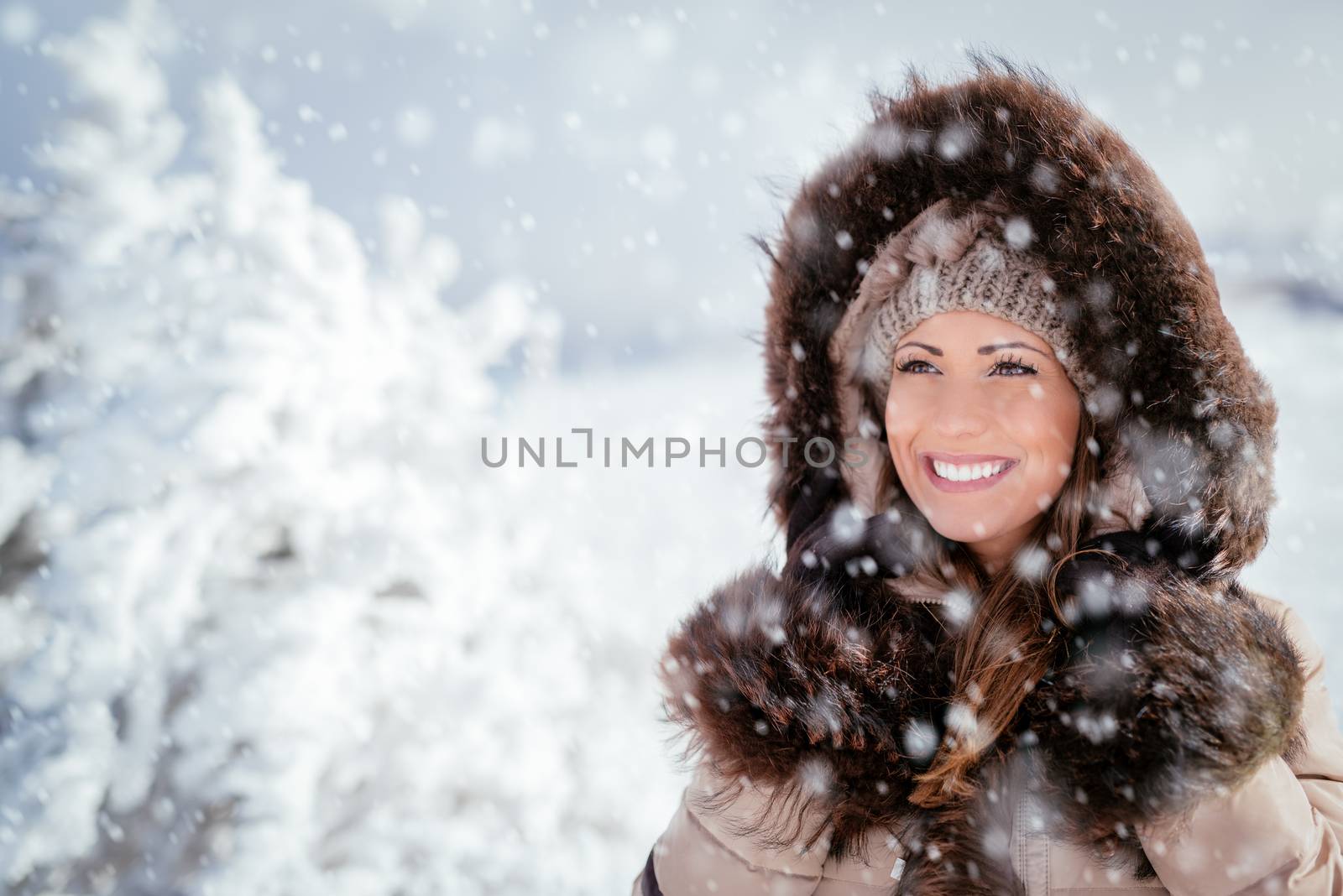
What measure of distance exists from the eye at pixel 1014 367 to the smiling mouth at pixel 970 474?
0.57 ft

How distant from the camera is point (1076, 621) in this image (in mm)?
1299

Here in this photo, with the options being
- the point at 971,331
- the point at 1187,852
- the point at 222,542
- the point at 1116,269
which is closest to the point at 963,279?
the point at 971,331

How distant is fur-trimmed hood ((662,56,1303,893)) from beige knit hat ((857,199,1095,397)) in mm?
28

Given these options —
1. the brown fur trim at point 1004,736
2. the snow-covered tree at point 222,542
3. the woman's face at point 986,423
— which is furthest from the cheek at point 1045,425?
the snow-covered tree at point 222,542

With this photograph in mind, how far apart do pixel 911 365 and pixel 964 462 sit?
0.80 ft

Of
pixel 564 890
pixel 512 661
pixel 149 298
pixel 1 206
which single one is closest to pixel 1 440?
pixel 149 298

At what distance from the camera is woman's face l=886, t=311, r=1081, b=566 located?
57.1 inches

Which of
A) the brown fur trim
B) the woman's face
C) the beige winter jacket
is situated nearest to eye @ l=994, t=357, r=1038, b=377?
the woman's face

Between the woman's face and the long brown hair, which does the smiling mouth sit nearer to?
the woman's face

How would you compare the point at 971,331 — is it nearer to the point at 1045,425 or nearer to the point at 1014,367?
the point at 1014,367

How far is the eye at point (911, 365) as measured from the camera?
157 centimetres

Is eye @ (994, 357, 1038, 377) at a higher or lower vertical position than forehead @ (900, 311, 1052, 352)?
lower

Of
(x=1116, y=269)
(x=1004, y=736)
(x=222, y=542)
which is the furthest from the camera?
(x=222, y=542)

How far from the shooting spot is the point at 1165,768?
109 cm
